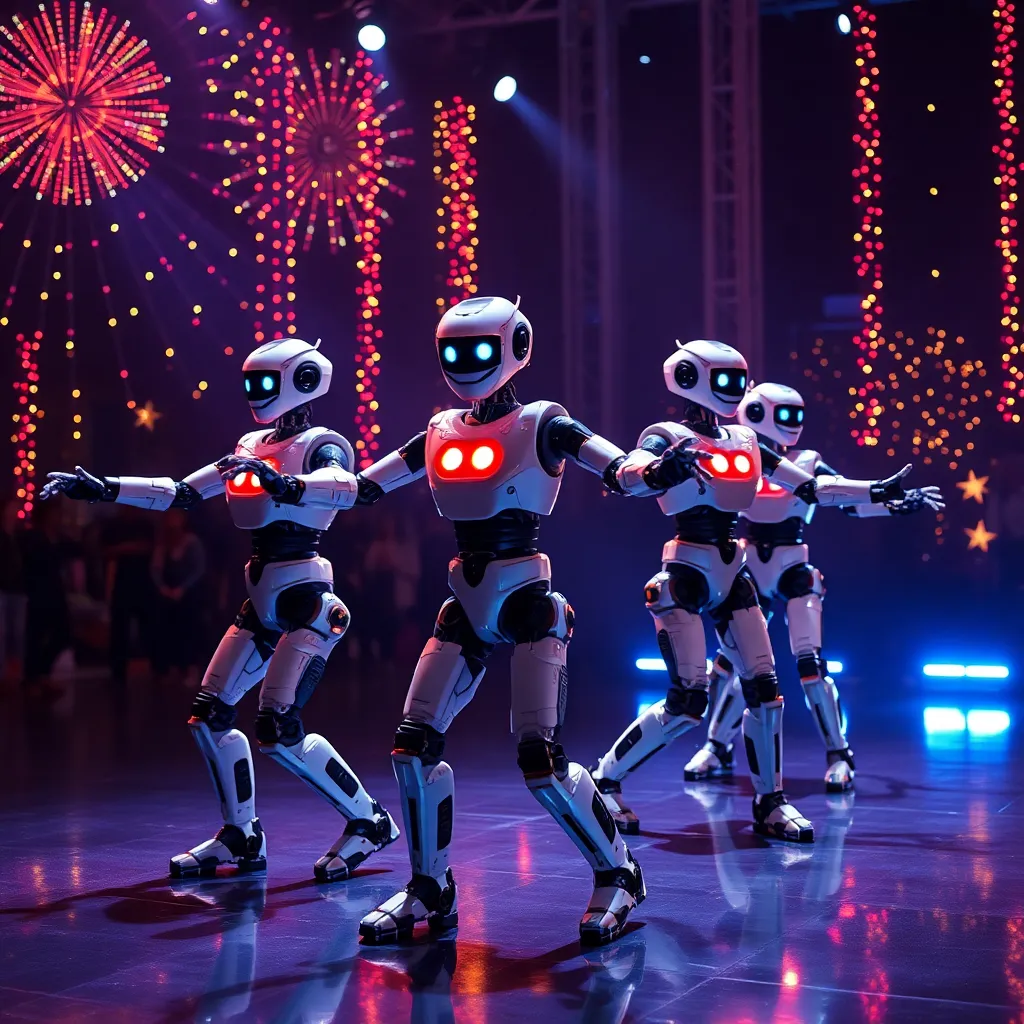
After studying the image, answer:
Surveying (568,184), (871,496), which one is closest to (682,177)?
(568,184)

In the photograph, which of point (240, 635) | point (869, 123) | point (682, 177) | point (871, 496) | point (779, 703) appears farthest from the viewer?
point (682, 177)

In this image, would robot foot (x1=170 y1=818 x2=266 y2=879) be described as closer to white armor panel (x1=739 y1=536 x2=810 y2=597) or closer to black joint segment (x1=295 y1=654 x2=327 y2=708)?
black joint segment (x1=295 y1=654 x2=327 y2=708)

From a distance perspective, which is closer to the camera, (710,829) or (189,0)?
(710,829)

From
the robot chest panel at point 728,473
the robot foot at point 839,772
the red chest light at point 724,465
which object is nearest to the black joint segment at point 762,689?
the robot chest panel at point 728,473

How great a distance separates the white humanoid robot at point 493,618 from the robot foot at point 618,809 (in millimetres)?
1528

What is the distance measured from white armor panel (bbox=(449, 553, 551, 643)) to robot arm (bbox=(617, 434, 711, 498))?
0.40 meters

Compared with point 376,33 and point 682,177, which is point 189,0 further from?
point 682,177

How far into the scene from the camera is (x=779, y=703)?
6.17 meters

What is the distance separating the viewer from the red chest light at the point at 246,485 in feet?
18.1

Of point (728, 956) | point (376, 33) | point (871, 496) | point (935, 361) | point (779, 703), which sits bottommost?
Result: point (728, 956)

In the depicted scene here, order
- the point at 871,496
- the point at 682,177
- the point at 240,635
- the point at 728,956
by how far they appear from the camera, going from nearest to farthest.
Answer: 1. the point at 728,956
2. the point at 240,635
3. the point at 871,496
4. the point at 682,177

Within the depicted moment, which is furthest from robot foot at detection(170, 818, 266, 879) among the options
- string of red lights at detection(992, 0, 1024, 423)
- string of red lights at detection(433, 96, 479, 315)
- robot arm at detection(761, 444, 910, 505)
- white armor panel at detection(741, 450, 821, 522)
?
string of red lights at detection(433, 96, 479, 315)

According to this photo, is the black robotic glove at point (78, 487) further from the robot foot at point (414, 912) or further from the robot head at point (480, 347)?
the robot foot at point (414, 912)

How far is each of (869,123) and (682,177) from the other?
5.77ft
